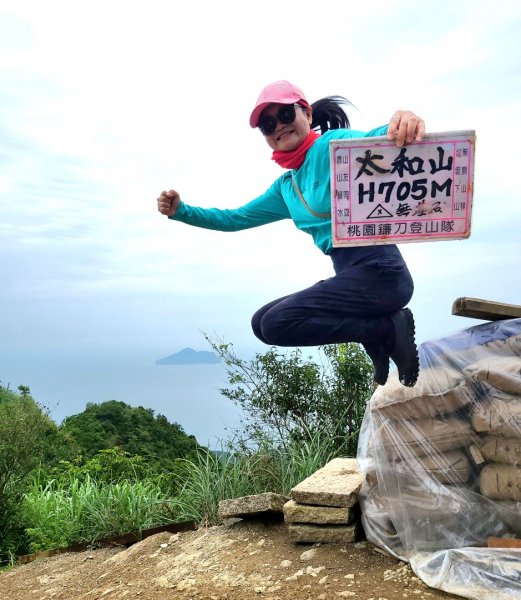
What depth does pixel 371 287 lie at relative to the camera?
11.6 ft

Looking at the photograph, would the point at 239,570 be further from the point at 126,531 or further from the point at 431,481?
the point at 126,531

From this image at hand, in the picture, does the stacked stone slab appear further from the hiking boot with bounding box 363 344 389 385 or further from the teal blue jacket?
the teal blue jacket

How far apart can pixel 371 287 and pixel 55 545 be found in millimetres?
4058

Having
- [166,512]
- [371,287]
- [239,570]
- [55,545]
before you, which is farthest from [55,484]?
[371,287]

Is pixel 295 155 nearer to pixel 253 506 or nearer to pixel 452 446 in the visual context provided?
pixel 452 446

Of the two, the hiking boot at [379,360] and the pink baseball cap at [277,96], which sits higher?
the pink baseball cap at [277,96]

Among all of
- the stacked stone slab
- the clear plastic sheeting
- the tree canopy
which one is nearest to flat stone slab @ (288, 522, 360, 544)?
the stacked stone slab

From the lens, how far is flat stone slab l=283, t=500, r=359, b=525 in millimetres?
4320

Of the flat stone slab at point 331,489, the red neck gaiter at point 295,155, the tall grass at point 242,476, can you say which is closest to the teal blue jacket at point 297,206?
the red neck gaiter at point 295,155

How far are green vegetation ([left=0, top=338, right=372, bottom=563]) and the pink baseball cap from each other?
293cm

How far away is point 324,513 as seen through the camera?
14.3 ft

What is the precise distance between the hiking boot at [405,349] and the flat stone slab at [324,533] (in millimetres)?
975

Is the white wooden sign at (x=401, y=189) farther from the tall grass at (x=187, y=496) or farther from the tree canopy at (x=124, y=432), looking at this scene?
the tree canopy at (x=124, y=432)

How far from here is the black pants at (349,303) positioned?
11.5 ft
